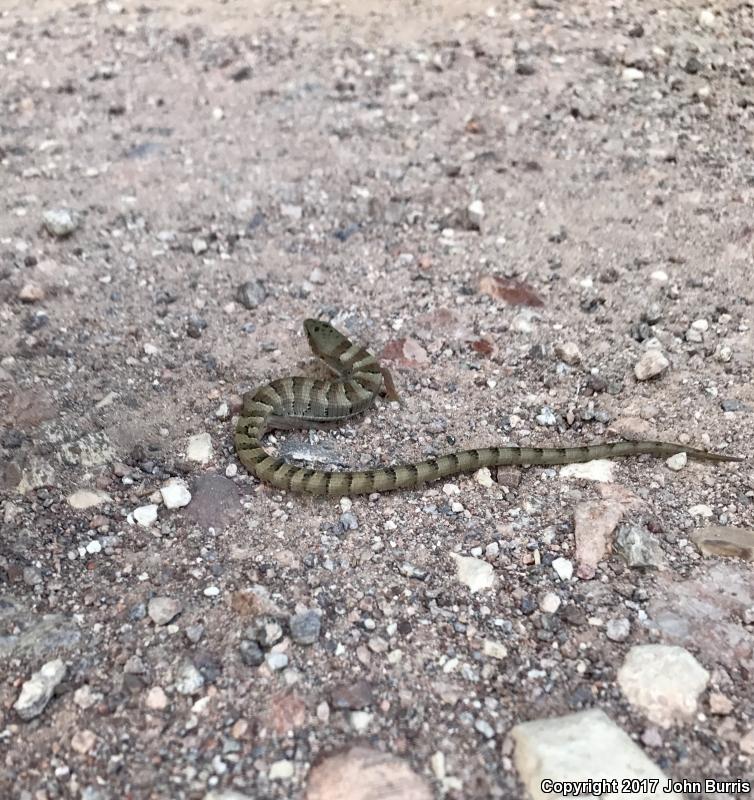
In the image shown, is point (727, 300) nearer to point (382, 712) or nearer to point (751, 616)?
point (751, 616)

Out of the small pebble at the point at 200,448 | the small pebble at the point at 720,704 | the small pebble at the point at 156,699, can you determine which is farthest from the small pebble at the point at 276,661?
the small pebble at the point at 720,704

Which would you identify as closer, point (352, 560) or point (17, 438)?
point (352, 560)

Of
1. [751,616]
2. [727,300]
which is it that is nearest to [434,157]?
[727,300]

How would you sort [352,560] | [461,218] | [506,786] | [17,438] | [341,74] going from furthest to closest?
1. [341,74]
2. [461,218]
3. [17,438]
4. [352,560]
5. [506,786]

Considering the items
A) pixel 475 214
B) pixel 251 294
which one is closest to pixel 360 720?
pixel 251 294

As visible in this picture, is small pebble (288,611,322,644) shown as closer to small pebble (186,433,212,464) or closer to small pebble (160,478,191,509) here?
small pebble (160,478,191,509)

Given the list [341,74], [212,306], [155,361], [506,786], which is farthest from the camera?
[341,74]
